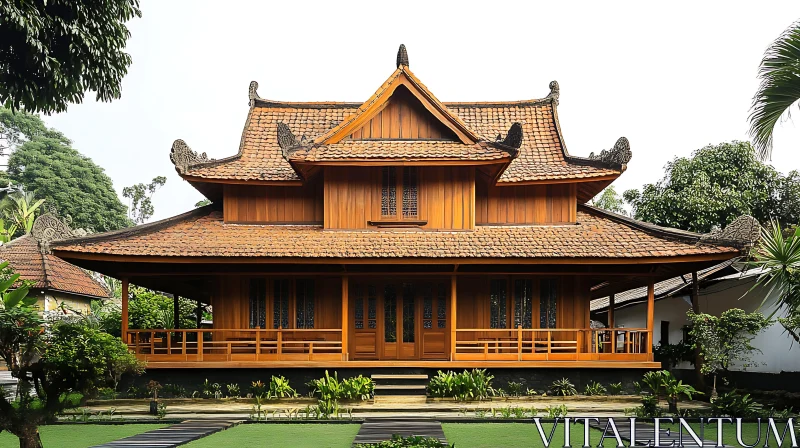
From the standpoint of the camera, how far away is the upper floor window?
60.1 ft

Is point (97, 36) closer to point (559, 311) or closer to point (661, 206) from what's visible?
point (559, 311)

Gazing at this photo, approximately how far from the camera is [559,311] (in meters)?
18.2

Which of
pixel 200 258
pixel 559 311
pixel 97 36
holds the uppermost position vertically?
pixel 97 36

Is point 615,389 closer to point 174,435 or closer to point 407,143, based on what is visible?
point 407,143

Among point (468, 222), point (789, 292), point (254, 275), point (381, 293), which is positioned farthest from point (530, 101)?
point (789, 292)

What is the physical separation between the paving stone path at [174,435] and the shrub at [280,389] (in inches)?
107

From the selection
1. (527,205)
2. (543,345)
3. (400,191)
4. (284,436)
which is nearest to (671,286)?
(543,345)

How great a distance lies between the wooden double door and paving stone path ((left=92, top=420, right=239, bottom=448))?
544 cm

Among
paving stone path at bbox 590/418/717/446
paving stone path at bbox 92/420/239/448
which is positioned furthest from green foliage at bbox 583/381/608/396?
paving stone path at bbox 92/420/239/448

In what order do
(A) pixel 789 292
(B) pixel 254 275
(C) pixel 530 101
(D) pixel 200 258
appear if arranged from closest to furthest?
(A) pixel 789 292
(D) pixel 200 258
(B) pixel 254 275
(C) pixel 530 101

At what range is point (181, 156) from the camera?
58.9 ft

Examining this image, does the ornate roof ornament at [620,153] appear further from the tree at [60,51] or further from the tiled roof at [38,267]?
the tiled roof at [38,267]

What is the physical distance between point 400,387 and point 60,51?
30.4 feet

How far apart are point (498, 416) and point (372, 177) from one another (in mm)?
6748
